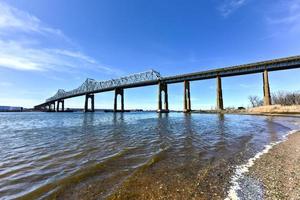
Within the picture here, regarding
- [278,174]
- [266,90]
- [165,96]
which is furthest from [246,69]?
[278,174]

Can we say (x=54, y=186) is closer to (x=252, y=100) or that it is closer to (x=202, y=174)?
(x=202, y=174)

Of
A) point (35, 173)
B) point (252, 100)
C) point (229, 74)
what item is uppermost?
point (229, 74)

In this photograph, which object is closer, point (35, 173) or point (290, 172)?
point (290, 172)

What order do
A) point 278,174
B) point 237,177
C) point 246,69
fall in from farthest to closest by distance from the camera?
point 246,69, point 278,174, point 237,177

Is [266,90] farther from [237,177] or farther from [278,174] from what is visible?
[237,177]

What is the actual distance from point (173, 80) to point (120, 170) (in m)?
95.0

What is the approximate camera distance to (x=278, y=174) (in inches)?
213

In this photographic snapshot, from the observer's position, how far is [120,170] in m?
6.34

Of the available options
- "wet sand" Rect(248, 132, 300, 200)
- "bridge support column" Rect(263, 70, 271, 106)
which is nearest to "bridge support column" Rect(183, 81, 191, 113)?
"bridge support column" Rect(263, 70, 271, 106)

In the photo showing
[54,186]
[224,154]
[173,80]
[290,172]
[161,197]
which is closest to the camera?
[161,197]

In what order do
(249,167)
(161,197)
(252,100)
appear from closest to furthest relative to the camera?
1. (161,197)
2. (249,167)
3. (252,100)

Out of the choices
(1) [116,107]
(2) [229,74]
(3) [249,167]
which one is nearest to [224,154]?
(3) [249,167]

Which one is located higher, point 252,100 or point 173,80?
point 173,80

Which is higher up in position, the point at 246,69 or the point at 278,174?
the point at 246,69
